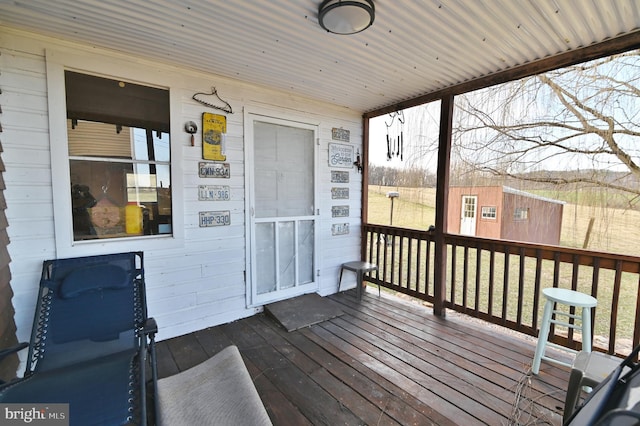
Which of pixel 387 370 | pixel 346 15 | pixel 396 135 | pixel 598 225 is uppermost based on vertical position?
pixel 346 15

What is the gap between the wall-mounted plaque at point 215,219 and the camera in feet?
9.34

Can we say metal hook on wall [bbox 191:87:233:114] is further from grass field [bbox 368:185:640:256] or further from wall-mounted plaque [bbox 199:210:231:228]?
grass field [bbox 368:185:640:256]

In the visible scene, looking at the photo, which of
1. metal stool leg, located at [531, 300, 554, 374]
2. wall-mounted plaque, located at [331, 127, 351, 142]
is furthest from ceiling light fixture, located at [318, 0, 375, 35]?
metal stool leg, located at [531, 300, 554, 374]

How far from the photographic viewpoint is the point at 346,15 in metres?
1.74

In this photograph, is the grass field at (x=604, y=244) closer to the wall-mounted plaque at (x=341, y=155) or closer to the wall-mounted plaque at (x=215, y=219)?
the wall-mounted plaque at (x=341, y=155)

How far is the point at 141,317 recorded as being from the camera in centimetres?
211

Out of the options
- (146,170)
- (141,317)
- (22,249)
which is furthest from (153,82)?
(141,317)

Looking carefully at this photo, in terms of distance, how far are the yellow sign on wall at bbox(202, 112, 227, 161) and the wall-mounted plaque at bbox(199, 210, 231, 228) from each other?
580 millimetres

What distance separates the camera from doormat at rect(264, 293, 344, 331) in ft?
9.79

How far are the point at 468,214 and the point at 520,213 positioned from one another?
0.54 metres

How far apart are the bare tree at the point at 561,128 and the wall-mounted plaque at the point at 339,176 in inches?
57.1
